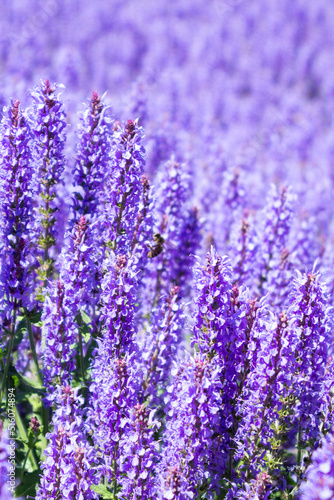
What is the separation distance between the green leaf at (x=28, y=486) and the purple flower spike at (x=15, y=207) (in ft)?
4.43

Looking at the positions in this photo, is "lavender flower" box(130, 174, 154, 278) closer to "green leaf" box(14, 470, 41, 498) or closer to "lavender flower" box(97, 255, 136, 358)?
"lavender flower" box(97, 255, 136, 358)

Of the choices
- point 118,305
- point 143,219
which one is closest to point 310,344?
point 118,305

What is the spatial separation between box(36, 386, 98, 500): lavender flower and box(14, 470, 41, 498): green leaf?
92 centimetres

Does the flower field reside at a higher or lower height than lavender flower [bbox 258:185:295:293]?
lower

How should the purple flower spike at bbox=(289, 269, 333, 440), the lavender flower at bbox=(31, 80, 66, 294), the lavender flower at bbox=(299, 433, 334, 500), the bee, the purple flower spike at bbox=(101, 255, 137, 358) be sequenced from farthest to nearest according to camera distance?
the bee, the lavender flower at bbox=(31, 80, 66, 294), the purple flower spike at bbox=(289, 269, 333, 440), the purple flower spike at bbox=(101, 255, 137, 358), the lavender flower at bbox=(299, 433, 334, 500)

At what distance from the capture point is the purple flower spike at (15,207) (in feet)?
16.6

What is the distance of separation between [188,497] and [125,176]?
2.46 m

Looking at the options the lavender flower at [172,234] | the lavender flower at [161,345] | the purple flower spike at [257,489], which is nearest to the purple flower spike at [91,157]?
the lavender flower at [161,345]

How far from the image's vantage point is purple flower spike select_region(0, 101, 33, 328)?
5055 millimetres

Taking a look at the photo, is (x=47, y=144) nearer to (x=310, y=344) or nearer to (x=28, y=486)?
(x=310, y=344)

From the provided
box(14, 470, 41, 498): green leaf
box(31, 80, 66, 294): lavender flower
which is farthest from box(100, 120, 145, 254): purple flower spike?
box(14, 470, 41, 498): green leaf

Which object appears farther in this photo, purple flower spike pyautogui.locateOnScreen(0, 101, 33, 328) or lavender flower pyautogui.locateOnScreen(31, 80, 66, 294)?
lavender flower pyautogui.locateOnScreen(31, 80, 66, 294)

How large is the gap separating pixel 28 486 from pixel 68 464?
130 cm

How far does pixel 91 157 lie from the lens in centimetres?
A: 550
